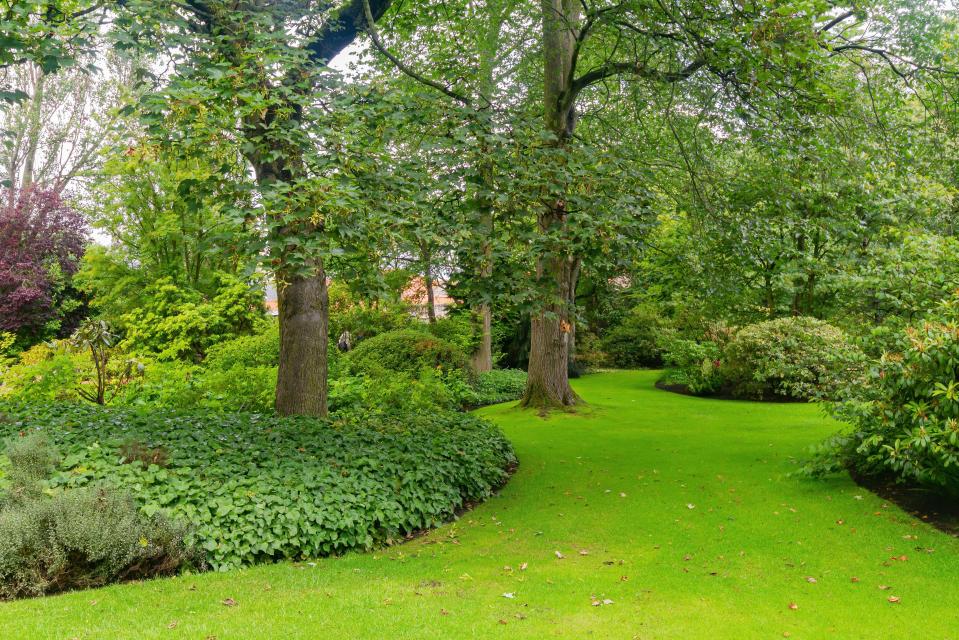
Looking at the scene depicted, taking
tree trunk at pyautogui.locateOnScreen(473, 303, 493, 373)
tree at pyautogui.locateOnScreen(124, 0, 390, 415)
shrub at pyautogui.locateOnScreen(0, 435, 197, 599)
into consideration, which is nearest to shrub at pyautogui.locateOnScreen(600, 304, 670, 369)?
tree trunk at pyautogui.locateOnScreen(473, 303, 493, 373)

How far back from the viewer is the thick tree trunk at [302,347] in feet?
30.1

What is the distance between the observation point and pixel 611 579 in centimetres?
512

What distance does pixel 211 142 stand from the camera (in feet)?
20.8

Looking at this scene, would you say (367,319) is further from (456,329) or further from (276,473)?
(276,473)

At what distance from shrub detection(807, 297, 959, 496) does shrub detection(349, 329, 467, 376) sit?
9.23 metres

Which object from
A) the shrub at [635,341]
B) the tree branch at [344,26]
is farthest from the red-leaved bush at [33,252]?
the shrub at [635,341]

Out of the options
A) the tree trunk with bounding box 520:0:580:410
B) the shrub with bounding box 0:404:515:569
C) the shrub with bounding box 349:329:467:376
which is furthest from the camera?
the shrub with bounding box 349:329:467:376

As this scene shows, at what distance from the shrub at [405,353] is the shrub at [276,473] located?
5.58 m

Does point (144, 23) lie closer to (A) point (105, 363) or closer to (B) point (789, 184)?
(A) point (105, 363)

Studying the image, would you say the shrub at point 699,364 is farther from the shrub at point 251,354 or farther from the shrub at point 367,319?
the shrub at point 251,354

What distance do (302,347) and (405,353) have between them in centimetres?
614

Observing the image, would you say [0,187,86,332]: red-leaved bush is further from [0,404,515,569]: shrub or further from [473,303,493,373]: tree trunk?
[0,404,515,569]: shrub

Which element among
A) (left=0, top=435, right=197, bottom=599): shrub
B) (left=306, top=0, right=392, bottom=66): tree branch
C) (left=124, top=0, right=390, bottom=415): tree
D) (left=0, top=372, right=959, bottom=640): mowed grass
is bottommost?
(left=0, top=372, right=959, bottom=640): mowed grass

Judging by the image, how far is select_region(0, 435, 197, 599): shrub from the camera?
465 cm
